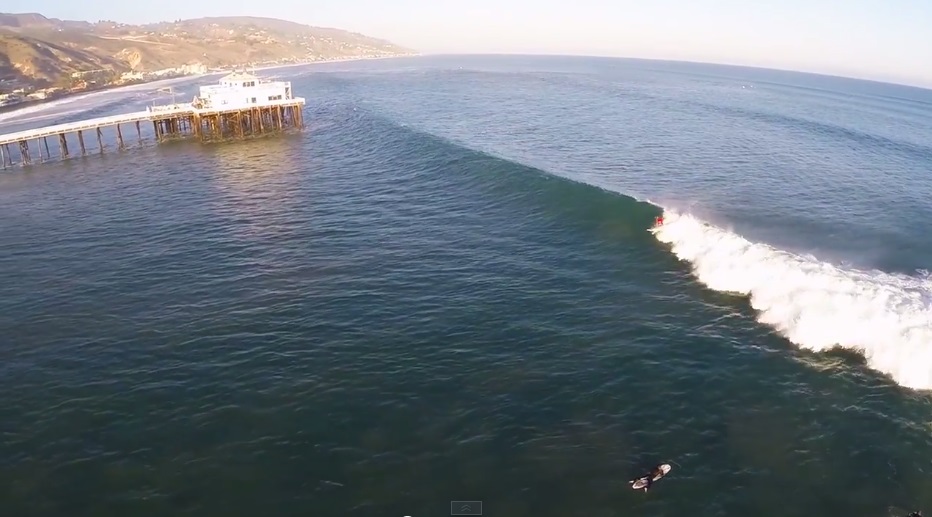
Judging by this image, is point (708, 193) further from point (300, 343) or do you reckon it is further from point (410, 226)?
point (300, 343)

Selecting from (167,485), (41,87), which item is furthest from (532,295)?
(41,87)

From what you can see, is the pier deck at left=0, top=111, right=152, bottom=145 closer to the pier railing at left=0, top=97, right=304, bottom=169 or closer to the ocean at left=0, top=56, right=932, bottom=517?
the pier railing at left=0, top=97, right=304, bottom=169

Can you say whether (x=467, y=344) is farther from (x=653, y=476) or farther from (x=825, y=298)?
(x=825, y=298)

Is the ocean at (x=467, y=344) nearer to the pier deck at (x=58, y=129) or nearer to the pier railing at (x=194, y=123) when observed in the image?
the pier deck at (x=58, y=129)

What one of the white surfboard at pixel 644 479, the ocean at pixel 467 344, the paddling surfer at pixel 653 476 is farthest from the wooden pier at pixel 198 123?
the paddling surfer at pixel 653 476

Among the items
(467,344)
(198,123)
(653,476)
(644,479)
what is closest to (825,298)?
(653,476)

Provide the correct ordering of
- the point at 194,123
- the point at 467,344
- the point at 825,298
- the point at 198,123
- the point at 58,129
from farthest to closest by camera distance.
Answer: the point at 194,123, the point at 198,123, the point at 58,129, the point at 825,298, the point at 467,344
